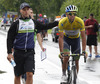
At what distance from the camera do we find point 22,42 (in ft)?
22.4

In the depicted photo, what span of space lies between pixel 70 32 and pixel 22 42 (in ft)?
6.37

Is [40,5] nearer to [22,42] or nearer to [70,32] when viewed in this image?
[70,32]

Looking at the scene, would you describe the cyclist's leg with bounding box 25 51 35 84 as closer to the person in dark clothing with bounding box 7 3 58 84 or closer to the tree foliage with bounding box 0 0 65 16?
the person in dark clothing with bounding box 7 3 58 84

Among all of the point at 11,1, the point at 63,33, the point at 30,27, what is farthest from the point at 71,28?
the point at 11,1

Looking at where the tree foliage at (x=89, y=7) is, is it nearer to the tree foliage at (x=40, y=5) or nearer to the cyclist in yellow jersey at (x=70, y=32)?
the cyclist in yellow jersey at (x=70, y=32)

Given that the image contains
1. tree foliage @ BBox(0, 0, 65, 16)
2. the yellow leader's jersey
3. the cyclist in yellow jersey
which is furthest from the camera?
tree foliage @ BBox(0, 0, 65, 16)

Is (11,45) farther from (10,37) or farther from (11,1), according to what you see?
(11,1)

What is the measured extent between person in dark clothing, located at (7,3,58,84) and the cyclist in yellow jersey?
1329 mm

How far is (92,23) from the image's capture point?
15.6 m

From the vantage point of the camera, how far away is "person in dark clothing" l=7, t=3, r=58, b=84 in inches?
268

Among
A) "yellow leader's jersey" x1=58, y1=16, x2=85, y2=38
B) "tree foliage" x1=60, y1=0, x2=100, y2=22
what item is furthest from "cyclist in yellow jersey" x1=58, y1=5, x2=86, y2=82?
"tree foliage" x1=60, y1=0, x2=100, y2=22

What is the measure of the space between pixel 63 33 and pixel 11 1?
5282 cm

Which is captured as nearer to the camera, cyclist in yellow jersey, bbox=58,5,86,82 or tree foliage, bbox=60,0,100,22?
cyclist in yellow jersey, bbox=58,5,86,82

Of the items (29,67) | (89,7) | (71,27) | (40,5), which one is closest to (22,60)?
(29,67)
